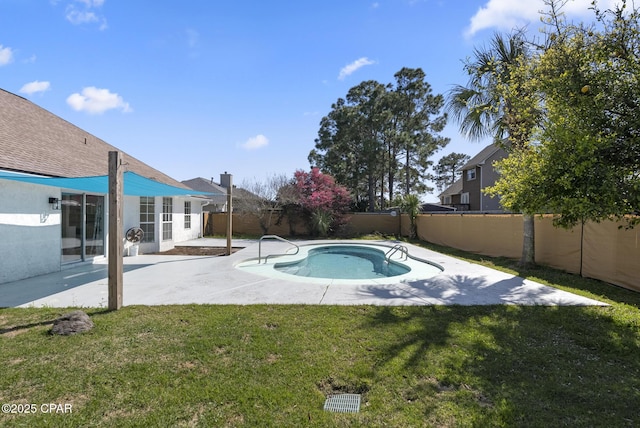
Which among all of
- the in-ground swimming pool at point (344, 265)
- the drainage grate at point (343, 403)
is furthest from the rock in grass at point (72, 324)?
the in-ground swimming pool at point (344, 265)

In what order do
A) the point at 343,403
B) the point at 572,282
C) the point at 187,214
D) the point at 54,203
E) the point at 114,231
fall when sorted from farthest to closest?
the point at 187,214 → the point at 54,203 → the point at 572,282 → the point at 114,231 → the point at 343,403

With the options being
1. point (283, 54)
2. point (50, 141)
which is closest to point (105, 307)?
point (50, 141)

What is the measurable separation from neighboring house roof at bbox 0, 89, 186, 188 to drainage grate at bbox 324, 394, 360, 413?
7572 millimetres

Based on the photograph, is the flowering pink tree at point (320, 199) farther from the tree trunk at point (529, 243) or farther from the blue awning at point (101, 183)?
the tree trunk at point (529, 243)

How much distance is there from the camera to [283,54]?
1195 centimetres

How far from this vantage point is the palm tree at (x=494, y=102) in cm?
868

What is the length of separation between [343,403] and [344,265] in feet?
31.7

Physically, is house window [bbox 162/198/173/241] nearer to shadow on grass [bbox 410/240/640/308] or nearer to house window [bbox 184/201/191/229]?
house window [bbox 184/201/191/229]

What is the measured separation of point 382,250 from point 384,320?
9.72m

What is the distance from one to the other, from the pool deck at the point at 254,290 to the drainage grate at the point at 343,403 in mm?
2722

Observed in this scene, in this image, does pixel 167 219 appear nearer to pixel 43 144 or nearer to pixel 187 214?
pixel 187 214

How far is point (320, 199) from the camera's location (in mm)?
19766

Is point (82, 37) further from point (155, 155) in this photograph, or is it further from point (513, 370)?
point (513, 370)

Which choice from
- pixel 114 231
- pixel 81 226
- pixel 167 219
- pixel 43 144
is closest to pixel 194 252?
pixel 167 219
